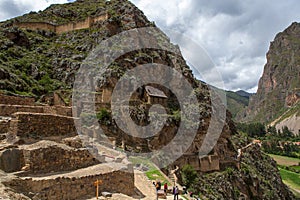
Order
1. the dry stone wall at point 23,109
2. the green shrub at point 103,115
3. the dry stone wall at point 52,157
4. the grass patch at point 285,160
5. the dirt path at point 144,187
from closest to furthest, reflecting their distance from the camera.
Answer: the dry stone wall at point 52,157, the dry stone wall at point 23,109, the dirt path at point 144,187, the green shrub at point 103,115, the grass patch at point 285,160

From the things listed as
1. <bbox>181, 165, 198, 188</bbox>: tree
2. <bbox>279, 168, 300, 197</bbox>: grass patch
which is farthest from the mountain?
→ <bbox>279, 168, 300, 197</bbox>: grass patch

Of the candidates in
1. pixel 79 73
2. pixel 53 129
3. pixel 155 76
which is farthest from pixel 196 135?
pixel 53 129

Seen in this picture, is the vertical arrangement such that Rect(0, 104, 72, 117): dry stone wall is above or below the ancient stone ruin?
above

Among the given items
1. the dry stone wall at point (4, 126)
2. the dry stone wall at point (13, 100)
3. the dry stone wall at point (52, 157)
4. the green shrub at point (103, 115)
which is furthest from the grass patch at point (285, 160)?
the dry stone wall at point (4, 126)

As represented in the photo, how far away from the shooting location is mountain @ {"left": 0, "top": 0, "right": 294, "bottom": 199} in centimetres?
949

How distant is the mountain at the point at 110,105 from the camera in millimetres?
9492

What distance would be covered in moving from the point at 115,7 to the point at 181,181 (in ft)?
132

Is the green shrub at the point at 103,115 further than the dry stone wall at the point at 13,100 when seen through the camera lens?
Yes

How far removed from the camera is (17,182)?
6.68m

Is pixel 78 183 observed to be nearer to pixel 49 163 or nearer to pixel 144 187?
pixel 49 163

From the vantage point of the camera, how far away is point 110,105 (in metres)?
30.8

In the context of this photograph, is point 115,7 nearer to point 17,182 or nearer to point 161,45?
point 161,45

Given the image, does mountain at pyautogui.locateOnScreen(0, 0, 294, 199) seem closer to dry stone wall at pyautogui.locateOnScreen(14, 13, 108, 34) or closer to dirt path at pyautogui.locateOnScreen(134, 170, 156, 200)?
dry stone wall at pyautogui.locateOnScreen(14, 13, 108, 34)

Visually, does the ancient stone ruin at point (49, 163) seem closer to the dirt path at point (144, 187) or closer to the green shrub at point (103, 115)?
the dirt path at point (144, 187)
